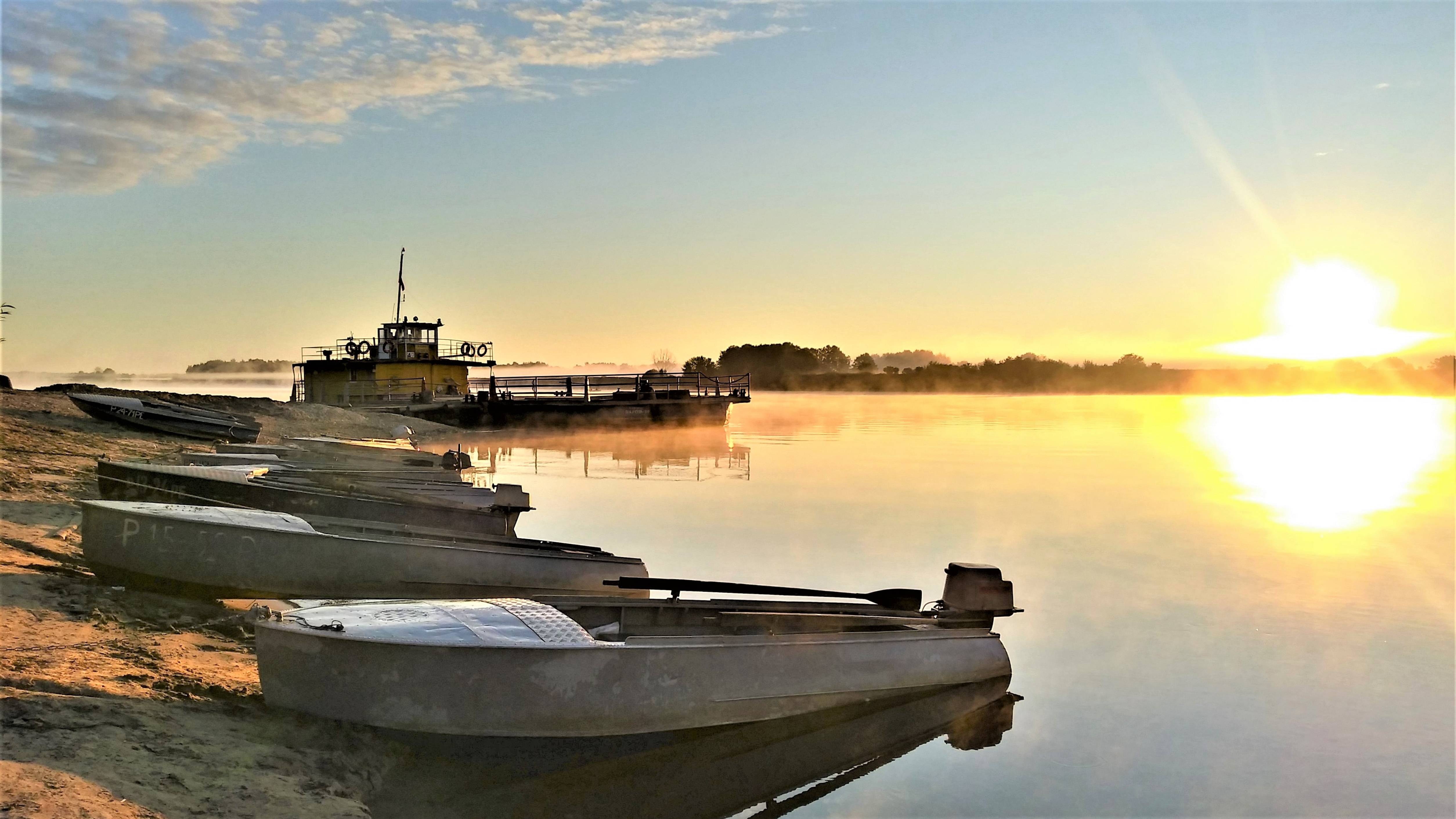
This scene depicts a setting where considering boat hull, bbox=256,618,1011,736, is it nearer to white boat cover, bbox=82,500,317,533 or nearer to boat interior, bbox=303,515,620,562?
white boat cover, bbox=82,500,317,533

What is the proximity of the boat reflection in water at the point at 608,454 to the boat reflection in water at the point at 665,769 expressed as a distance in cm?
1805

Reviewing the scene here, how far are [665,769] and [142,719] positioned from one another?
11.1 feet

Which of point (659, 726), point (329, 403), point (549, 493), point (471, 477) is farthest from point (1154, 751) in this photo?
point (329, 403)

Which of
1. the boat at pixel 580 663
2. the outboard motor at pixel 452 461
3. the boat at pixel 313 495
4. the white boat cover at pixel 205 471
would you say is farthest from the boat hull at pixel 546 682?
the outboard motor at pixel 452 461

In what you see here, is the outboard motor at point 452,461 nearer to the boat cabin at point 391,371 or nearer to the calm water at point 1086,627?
the calm water at point 1086,627

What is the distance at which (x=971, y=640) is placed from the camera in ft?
30.3

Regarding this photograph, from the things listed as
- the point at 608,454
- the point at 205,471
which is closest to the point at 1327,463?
the point at 608,454

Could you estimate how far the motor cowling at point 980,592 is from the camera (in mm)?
9516

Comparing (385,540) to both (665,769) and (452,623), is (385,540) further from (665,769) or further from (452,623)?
(665,769)

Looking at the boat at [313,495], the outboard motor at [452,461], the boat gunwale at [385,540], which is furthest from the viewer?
the outboard motor at [452,461]

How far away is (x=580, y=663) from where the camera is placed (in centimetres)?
664

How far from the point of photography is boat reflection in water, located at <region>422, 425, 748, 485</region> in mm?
30594

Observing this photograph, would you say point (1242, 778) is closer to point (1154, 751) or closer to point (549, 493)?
point (1154, 751)

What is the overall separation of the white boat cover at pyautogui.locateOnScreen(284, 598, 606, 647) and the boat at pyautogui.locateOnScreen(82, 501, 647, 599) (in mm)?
2529
